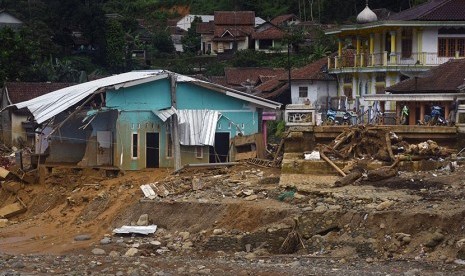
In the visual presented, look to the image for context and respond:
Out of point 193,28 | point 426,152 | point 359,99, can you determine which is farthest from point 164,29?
point 426,152

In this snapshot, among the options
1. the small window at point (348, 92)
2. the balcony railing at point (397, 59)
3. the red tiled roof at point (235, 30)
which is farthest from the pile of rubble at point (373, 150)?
the red tiled roof at point (235, 30)

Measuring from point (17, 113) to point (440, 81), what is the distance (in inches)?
897

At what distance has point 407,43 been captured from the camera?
49094 millimetres

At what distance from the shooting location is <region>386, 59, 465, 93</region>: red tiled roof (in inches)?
1585

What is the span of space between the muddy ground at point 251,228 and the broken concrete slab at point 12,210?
0.20 metres

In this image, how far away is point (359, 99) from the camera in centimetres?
5050

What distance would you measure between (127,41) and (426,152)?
183 feet

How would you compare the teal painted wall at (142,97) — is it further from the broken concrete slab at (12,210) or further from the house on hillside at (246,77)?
the house on hillside at (246,77)

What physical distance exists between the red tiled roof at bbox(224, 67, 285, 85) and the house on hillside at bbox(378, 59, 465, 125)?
2626 cm

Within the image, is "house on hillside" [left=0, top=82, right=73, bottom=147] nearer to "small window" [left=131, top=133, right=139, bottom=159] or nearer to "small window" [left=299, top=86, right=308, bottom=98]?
"small window" [left=299, top=86, right=308, bottom=98]

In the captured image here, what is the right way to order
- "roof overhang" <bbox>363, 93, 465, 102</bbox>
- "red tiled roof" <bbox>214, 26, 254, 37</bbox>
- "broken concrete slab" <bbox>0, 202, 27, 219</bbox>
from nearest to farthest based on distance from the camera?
1. "broken concrete slab" <bbox>0, 202, 27, 219</bbox>
2. "roof overhang" <bbox>363, 93, 465, 102</bbox>
3. "red tiled roof" <bbox>214, 26, 254, 37</bbox>

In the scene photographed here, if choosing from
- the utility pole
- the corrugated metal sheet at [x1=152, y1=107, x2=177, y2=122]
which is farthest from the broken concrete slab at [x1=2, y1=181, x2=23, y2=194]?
the utility pole

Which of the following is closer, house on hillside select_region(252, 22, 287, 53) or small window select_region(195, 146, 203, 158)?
small window select_region(195, 146, 203, 158)

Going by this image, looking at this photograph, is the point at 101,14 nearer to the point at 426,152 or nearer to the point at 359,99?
the point at 359,99
